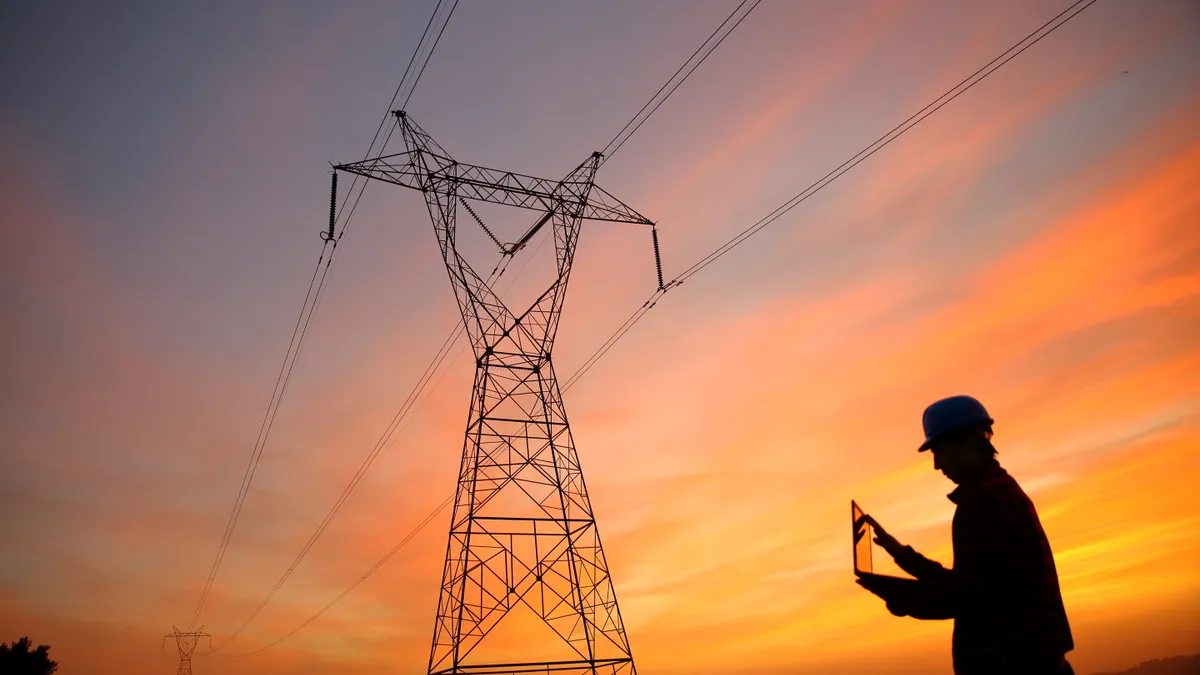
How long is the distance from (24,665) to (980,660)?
61.1 metres

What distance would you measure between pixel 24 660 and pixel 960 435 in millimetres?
61592

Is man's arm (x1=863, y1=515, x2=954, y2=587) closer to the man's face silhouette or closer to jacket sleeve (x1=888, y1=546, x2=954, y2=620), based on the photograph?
jacket sleeve (x1=888, y1=546, x2=954, y2=620)

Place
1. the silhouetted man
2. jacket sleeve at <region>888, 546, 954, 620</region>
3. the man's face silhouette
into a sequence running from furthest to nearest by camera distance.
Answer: the man's face silhouette → jacket sleeve at <region>888, 546, 954, 620</region> → the silhouetted man

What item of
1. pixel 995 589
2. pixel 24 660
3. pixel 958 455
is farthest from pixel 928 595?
pixel 24 660

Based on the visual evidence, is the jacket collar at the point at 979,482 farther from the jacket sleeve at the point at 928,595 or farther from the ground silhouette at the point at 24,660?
the ground silhouette at the point at 24,660

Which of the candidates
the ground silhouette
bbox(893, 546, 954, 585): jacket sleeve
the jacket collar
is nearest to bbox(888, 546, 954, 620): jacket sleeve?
bbox(893, 546, 954, 585): jacket sleeve

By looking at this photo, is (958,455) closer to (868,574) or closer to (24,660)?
(868,574)

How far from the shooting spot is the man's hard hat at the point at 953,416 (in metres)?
3.64

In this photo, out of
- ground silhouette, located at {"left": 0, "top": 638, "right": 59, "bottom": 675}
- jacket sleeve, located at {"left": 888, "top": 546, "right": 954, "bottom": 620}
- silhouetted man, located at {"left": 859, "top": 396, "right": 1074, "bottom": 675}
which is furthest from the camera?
ground silhouette, located at {"left": 0, "top": 638, "right": 59, "bottom": 675}

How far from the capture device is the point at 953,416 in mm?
3658

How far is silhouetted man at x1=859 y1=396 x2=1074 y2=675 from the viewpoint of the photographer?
3172 millimetres

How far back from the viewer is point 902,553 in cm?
366

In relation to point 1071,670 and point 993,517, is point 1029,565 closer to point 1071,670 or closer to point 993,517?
point 993,517

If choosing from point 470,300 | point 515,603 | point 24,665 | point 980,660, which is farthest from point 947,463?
point 24,665
